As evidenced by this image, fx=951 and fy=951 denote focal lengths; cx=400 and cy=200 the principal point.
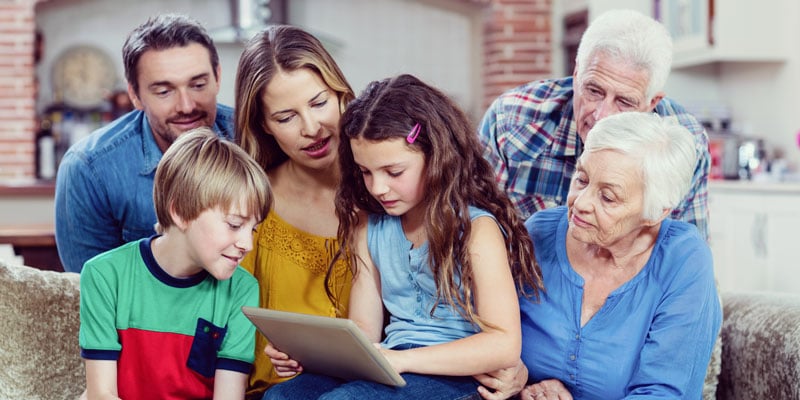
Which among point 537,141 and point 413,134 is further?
point 537,141

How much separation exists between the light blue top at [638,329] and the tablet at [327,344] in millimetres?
349

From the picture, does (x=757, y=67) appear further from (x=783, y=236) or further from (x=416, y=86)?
(x=416, y=86)

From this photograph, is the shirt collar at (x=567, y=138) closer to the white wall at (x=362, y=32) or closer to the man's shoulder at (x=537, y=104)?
the man's shoulder at (x=537, y=104)

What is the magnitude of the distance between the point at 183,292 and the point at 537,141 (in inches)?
43.9

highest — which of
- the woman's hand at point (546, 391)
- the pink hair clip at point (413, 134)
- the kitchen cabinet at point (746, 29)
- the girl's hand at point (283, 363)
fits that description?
the kitchen cabinet at point (746, 29)

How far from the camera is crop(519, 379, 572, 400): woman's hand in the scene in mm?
1878

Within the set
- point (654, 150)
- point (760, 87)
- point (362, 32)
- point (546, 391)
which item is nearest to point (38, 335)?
point (546, 391)

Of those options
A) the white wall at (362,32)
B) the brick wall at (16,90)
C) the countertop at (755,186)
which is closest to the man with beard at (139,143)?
the countertop at (755,186)

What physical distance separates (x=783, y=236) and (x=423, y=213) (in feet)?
9.45

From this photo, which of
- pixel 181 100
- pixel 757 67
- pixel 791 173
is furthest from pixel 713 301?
pixel 757 67

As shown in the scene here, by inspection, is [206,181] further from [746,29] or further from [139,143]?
[746,29]

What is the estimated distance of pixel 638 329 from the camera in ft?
6.03

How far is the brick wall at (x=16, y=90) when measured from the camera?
260 inches

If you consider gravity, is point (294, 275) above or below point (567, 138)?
below
